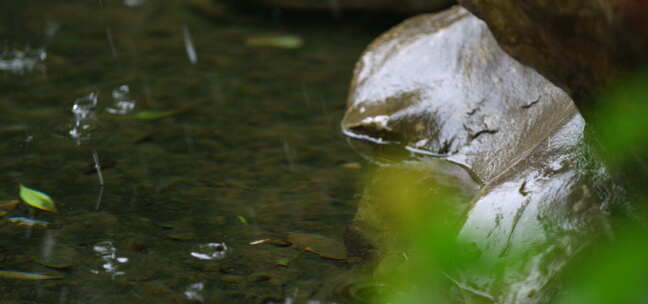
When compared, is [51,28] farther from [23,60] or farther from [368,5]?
[368,5]

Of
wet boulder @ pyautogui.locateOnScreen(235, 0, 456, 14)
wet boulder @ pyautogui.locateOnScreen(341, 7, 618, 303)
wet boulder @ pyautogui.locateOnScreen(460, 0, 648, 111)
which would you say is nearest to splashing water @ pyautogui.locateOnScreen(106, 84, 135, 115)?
wet boulder @ pyautogui.locateOnScreen(341, 7, 618, 303)

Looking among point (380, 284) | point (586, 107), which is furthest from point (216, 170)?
point (586, 107)

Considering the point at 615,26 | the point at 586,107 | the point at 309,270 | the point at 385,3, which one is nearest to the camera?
the point at 615,26

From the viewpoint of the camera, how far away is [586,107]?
2.02 metres

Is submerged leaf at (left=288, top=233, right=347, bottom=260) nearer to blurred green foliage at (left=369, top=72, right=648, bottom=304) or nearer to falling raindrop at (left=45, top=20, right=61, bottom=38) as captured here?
blurred green foliage at (left=369, top=72, right=648, bottom=304)

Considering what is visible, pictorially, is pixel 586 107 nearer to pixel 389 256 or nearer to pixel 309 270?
pixel 389 256

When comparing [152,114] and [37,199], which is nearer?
[37,199]

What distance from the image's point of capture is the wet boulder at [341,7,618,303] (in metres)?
2.10

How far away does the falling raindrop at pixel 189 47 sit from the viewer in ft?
16.4

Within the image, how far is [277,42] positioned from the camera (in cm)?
553

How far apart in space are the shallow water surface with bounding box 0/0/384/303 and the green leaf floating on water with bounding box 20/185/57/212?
4 cm

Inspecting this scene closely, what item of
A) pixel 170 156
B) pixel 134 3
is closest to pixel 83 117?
pixel 170 156

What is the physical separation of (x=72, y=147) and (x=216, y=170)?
772 millimetres

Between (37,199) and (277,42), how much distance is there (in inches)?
120
